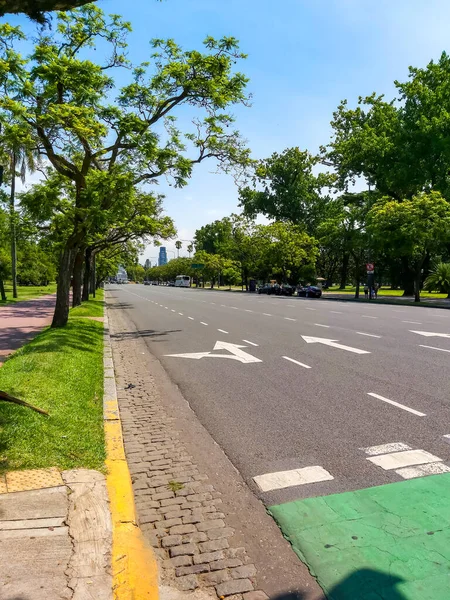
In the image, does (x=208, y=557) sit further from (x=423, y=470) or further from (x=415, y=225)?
(x=415, y=225)

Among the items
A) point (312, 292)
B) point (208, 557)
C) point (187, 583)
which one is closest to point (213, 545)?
point (208, 557)

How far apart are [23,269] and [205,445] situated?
5993 cm

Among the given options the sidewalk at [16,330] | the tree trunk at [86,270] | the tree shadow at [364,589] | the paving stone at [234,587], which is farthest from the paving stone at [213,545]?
the tree trunk at [86,270]

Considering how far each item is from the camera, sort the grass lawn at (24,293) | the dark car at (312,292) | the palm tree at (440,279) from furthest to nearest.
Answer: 1. the dark car at (312,292)
2. the palm tree at (440,279)
3. the grass lawn at (24,293)

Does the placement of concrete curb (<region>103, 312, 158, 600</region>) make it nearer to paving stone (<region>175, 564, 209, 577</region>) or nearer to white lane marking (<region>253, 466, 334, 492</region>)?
paving stone (<region>175, 564, 209, 577</region>)

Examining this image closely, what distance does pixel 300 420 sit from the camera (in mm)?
6242

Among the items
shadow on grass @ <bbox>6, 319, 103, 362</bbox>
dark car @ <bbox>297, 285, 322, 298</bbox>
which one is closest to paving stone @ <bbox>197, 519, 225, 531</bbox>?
shadow on grass @ <bbox>6, 319, 103, 362</bbox>

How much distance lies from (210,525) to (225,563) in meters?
0.51

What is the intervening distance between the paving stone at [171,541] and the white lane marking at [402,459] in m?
2.15

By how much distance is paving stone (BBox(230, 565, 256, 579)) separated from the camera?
123 inches

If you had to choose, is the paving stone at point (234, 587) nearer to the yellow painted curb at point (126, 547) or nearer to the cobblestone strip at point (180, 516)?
the cobblestone strip at point (180, 516)

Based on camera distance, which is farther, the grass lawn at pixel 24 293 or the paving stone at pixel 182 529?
the grass lawn at pixel 24 293

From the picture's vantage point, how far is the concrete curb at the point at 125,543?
2975 millimetres

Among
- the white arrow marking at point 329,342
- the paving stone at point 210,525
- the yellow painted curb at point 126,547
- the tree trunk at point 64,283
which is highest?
the tree trunk at point 64,283
